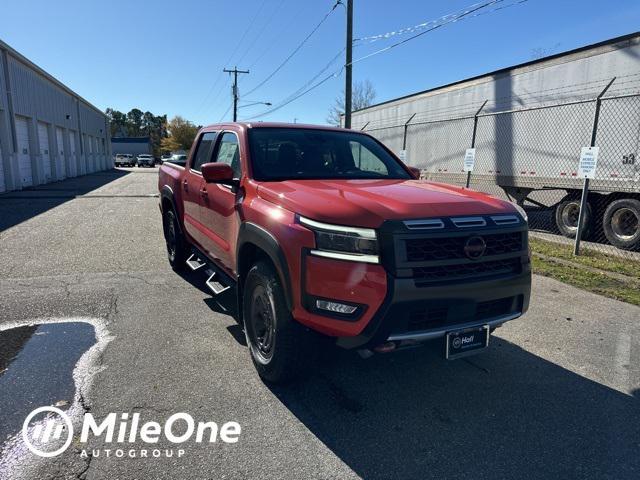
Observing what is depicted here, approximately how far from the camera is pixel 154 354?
12.5 feet

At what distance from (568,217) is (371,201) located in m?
8.70

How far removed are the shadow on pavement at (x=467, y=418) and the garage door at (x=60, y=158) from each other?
27371 mm

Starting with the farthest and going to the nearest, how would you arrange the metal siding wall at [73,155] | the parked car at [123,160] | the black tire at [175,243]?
the parked car at [123,160], the metal siding wall at [73,155], the black tire at [175,243]

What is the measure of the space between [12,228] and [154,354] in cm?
799

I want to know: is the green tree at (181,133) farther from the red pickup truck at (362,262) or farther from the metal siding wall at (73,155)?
the red pickup truck at (362,262)

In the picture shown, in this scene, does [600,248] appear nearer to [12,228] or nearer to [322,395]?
[322,395]

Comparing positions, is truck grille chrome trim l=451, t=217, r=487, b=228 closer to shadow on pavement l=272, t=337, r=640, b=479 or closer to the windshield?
shadow on pavement l=272, t=337, r=640, b=479

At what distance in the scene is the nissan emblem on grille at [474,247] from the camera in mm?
2781

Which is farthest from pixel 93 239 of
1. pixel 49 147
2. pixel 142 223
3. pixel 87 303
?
pixel 49 147

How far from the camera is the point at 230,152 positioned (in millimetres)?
4367

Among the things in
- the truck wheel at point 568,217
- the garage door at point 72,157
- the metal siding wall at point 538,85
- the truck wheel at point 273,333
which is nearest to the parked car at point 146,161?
the garage door at point 72,157

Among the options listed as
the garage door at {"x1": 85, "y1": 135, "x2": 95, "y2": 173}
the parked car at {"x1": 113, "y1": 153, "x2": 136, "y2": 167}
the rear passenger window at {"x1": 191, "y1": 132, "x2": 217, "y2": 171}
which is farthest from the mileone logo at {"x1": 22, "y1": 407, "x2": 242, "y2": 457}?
the parked car at {"x1": 113, "y1": 153, "x2": 136, "y2": 167}

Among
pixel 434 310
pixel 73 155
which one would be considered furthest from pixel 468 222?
pixel 73 155

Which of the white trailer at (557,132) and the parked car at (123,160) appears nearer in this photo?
the white trailer at (557,132)
